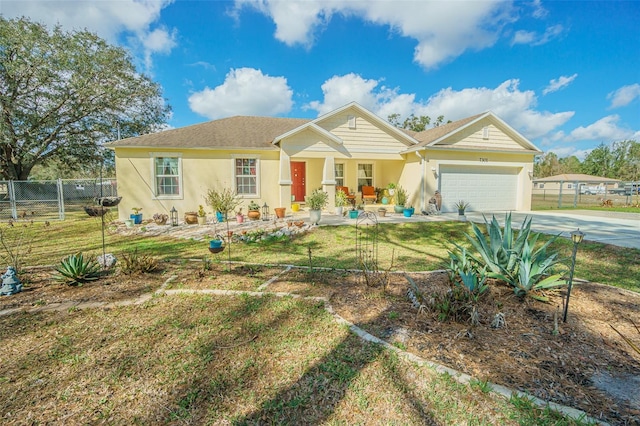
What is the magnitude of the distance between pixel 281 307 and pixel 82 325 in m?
2.26

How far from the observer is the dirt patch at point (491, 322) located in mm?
2328

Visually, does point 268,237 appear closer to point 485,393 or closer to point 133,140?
point 485,393

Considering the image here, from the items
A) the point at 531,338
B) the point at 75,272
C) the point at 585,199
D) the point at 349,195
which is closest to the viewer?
the point at 531,338

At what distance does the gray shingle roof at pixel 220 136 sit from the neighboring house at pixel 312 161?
0.13 feet

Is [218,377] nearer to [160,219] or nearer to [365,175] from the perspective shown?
[160,219]

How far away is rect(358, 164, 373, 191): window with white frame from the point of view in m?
16.1

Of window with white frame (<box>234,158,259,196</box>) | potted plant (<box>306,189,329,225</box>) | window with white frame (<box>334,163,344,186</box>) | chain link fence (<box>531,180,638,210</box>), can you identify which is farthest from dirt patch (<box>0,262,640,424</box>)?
chain link fence (<box>531,180,638,210</box>)

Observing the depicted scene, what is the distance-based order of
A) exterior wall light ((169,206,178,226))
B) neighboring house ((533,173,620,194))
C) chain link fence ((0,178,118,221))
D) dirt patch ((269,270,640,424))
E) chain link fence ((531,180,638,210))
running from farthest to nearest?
1. neighboring house ((533,173,620,194))
2. chain link fence ((531,180,638,210))
3. chain link fence ((0,178,118,221))
4. exterior wall light ((169,206,178,226))
5. dirt patch ((269,270,640,424))

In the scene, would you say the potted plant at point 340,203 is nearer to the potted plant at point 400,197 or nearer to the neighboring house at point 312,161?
the neighboring house at point 312,161

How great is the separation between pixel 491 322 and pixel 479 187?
1243 centimetres

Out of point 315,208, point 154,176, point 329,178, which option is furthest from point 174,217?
point 329,178

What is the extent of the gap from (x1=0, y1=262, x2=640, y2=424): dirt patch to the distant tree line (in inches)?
1687

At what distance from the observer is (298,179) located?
14.9 m

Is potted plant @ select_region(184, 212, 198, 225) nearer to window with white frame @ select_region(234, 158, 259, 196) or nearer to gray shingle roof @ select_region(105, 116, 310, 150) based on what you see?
window with white frame @ select_region(234, 158, 259, 196)
